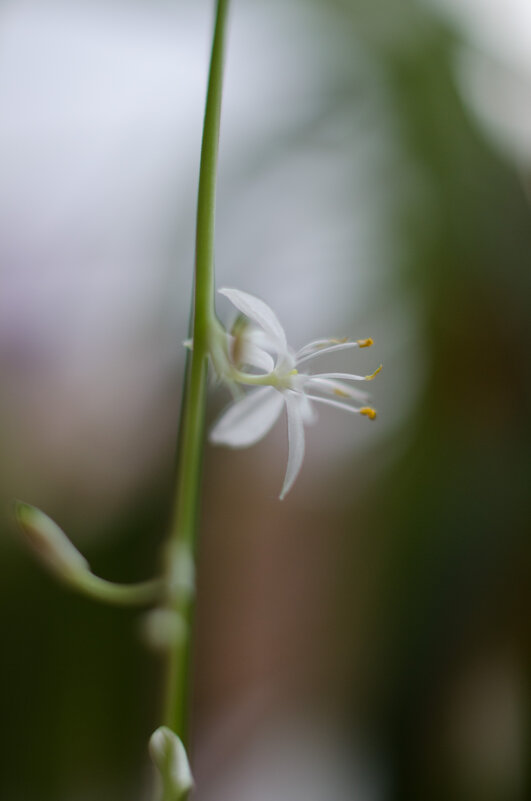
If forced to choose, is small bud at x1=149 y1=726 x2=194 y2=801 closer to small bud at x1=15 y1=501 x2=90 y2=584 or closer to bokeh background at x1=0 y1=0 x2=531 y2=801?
small bud at x1=15 y1=501 x2=90 y2=584

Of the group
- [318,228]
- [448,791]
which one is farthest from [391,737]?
[318,228]

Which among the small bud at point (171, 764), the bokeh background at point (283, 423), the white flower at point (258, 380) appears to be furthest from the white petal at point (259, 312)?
the bokeh background at point (283, 423)

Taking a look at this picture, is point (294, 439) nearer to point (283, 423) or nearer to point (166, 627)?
point (166, 627)

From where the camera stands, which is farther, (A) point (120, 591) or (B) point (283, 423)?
(B) point (283, 423)

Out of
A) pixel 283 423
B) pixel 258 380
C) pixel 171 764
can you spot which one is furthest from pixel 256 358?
pixel 283 423

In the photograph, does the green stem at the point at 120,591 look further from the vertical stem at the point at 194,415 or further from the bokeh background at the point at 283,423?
the bokeh background at the point at 283,423
